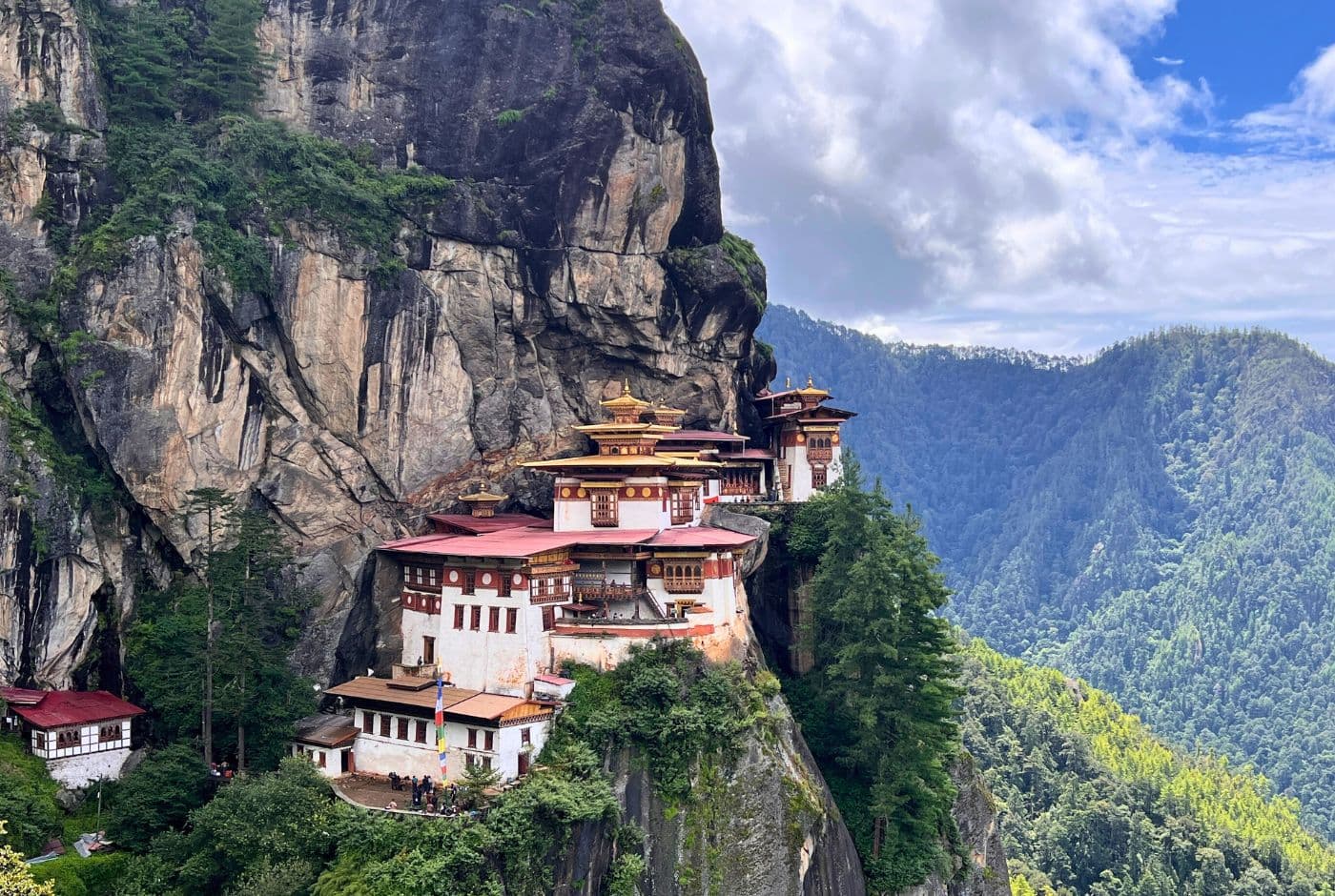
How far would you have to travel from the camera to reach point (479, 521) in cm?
4759

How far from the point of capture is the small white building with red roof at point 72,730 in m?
37.5

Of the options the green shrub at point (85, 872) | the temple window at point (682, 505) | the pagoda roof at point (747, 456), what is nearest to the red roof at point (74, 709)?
the green shrub at point (85, 872)

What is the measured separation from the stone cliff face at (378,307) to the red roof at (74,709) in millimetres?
1270

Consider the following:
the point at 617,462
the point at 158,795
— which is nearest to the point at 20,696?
the point at 158,795

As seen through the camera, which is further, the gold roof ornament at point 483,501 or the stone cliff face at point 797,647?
the stone cliff face at point 797,647

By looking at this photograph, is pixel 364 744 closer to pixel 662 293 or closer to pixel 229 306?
pixel 229 306

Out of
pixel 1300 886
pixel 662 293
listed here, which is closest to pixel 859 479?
pixel 662 293

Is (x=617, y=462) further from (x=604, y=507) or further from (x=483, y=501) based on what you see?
(x=483, y=501)

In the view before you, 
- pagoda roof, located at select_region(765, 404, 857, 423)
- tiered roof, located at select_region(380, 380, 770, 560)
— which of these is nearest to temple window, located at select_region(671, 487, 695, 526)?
tiered roof, located at select_region(380, 380, 770, 560)

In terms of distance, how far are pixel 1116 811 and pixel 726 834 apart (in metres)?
57.5

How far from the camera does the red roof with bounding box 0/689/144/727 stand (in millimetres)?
37562

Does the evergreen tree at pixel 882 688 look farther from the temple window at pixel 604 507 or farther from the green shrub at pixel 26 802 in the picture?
the green shrub at pixel 26 802

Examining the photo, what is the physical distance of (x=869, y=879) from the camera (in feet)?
148

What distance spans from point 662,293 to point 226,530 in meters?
21.2
